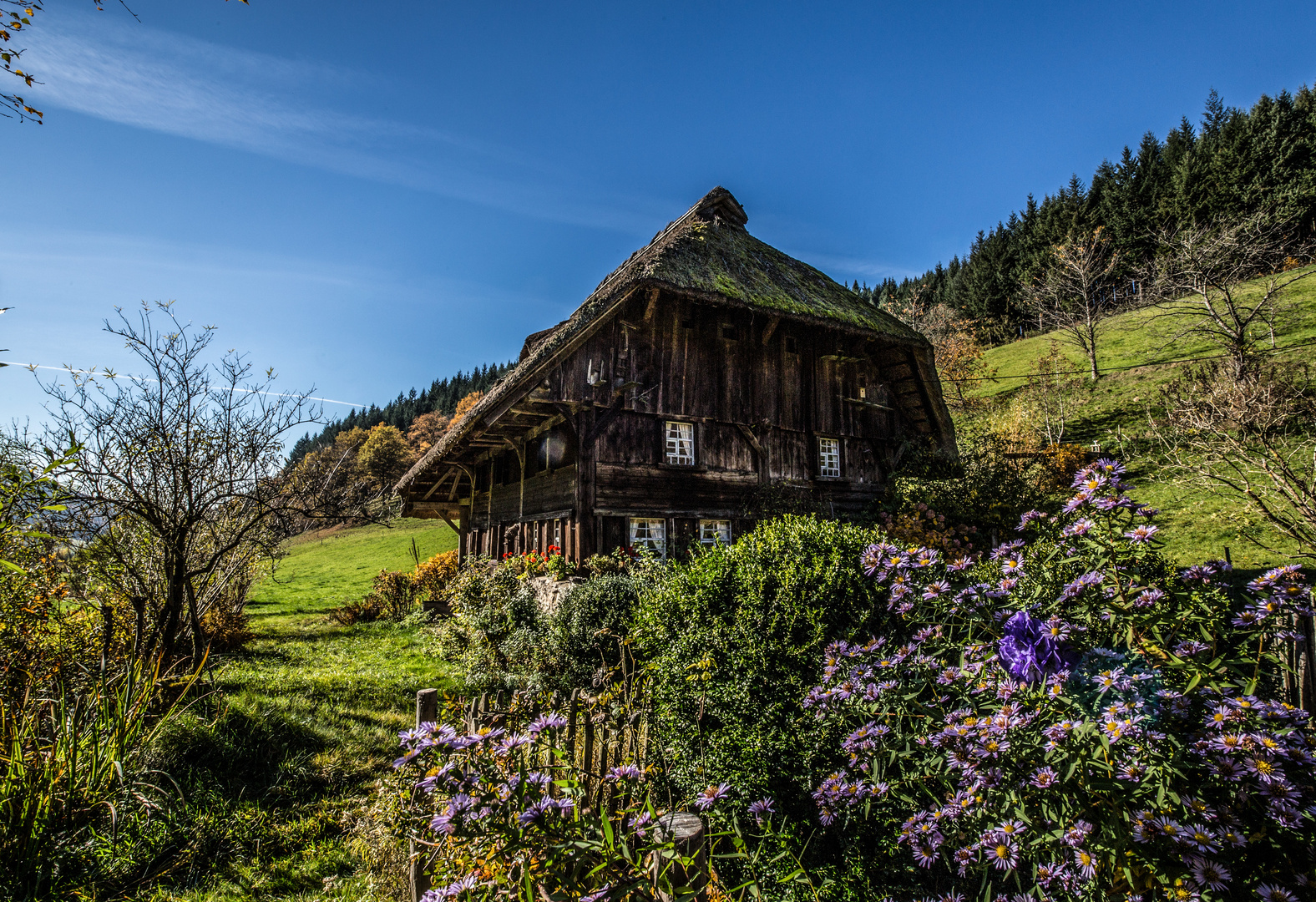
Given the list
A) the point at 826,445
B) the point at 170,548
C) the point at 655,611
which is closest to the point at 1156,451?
the point at 826,445

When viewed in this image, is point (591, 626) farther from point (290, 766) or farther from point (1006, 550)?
point (1006, 550)

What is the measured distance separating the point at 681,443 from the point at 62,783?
8.66m

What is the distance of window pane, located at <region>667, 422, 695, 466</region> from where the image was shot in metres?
10.7

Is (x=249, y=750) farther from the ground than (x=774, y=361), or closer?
closer

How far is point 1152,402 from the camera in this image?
2102 centimetres

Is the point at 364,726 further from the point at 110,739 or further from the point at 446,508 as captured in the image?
the point at 446,508

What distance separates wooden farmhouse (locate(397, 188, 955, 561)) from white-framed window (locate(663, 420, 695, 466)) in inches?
1.3

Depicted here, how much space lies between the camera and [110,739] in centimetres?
352

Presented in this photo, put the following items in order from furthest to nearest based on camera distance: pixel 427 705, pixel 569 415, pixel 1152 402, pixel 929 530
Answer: pixel 1152 402
pixel 929 530
pixel 569 415
pixel 427 705

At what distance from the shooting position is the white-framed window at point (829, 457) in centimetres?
1233

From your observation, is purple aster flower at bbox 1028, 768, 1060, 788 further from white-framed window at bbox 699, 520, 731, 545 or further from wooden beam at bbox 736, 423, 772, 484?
wooden beam at bbox 736, 423, 772, 484

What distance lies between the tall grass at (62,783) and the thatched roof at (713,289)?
573 centimetres

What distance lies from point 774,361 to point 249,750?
10.2 metres

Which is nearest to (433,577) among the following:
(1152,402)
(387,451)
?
(1152,402)
